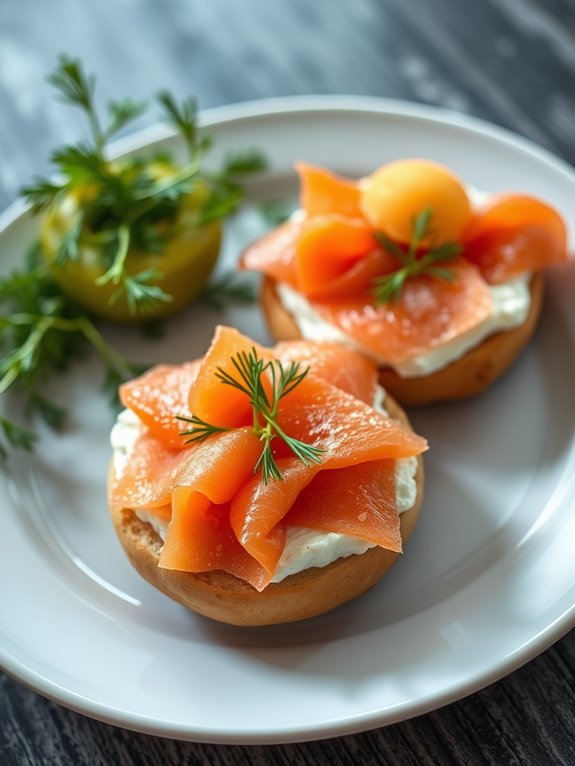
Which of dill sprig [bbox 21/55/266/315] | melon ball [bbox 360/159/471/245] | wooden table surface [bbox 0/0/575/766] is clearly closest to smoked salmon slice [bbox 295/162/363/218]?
melon ball [bbox 360/159/471/245]

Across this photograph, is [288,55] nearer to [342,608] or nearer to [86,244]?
[86,244]

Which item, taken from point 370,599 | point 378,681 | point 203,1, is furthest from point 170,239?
point 203,1

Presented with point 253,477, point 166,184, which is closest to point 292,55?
point 166,184

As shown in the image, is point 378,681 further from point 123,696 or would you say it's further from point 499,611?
point 123,696

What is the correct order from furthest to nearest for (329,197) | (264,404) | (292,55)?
(292,55) < (329,197) < (264,404)

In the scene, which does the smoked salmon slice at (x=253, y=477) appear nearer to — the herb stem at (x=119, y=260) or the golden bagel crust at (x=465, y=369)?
the golden bagel crust at (x=465, y=369)

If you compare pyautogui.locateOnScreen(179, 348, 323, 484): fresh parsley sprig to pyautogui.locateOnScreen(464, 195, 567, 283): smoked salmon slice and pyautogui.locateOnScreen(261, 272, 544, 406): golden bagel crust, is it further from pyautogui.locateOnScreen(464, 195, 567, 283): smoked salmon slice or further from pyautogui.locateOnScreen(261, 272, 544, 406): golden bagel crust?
pyautogui.locateOnScreen(464, 195, 567, 283): smoked salmon slice

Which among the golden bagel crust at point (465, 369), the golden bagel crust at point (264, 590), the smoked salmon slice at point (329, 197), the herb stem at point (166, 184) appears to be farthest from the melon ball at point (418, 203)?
the golden bagel crust at point (264, 590)
